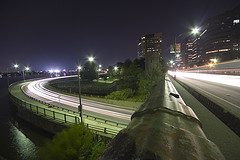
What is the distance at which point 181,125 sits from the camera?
4645 mm

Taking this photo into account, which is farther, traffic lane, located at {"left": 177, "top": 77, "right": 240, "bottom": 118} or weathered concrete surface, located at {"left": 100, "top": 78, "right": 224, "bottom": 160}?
traffic lane, located at {"left": 177, "top": 77, "right": 240, "bottom": 118}

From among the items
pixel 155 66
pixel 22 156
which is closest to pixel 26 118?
pixel 22 156

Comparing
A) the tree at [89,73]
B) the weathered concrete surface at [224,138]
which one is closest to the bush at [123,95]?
the tree at [89,73]

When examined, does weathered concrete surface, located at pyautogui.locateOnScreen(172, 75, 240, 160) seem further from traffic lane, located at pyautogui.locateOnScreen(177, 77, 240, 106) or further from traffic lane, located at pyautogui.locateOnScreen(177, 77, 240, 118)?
traffic lane, located at pyautogui.locateOnScreen(177, 77, 240, 106)

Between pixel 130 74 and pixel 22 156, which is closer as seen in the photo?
pixel 22 156

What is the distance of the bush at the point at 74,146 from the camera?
102ft

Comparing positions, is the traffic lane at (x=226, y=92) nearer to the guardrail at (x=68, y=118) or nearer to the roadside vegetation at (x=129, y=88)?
the guardrail at (x=68, y=118)

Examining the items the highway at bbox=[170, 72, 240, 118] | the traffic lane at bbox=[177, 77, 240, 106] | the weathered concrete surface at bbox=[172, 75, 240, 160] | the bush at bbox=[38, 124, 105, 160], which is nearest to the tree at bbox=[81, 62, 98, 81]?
the highway at bbox=[170, 72, 240, 118]

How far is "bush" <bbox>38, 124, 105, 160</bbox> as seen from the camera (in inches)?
1225

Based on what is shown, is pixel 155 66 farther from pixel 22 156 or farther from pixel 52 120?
pixel 22 156

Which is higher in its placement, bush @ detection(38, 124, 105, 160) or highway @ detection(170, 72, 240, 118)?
highway @ detection(170, 72, 240, 118)

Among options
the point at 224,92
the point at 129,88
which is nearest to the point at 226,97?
the point at 224,92

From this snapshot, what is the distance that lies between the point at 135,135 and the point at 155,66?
8020 centimetres

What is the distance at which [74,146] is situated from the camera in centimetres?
3198
